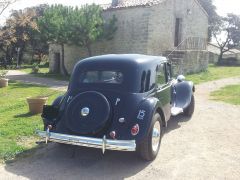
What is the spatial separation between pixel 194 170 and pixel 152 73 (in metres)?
1.98

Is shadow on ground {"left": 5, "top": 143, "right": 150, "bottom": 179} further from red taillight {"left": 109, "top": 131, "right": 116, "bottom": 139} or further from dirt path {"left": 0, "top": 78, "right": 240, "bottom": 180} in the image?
red taillight {"left": 109, "top": 131, "right": 116, "bottom": 139}

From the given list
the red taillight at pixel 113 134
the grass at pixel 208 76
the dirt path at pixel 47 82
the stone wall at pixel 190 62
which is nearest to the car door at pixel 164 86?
the red taillight at pixel 113 134

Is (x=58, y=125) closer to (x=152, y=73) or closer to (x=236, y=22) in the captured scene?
(x=152, y=73)

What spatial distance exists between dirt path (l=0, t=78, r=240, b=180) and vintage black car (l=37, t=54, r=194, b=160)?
1.26 feet

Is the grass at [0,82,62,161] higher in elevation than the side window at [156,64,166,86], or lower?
lower

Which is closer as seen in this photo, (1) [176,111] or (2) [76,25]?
(1) [176,111]

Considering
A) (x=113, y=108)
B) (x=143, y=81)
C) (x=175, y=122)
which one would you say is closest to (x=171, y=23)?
(x=175, y=122)

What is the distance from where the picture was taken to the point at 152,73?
254 inches

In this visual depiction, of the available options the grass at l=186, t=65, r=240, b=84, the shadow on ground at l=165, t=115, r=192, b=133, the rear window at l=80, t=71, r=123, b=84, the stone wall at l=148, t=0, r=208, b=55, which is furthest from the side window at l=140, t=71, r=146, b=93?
the stone wall at l=148, t=0, r=208, b=55

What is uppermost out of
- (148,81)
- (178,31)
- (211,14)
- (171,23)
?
(211,14)

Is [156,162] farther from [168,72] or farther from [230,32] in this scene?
[230,32]

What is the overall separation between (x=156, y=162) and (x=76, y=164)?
1338 millimetres

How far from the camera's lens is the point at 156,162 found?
575 cm

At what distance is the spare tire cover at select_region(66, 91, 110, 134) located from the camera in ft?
18.1
